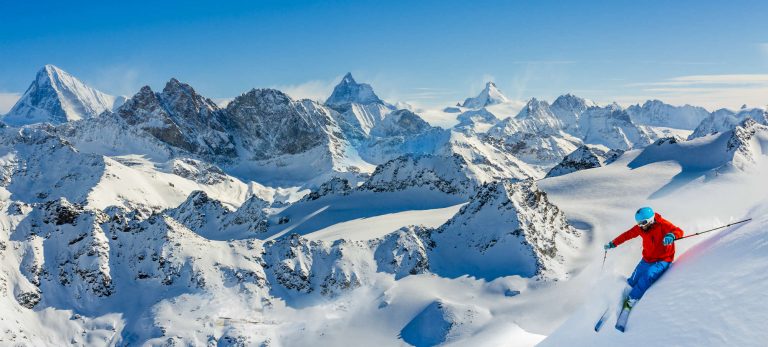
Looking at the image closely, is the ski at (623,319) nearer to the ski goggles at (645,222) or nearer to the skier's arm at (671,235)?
the skier's arm at (671,235)

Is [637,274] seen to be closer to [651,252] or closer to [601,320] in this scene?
[651,252]

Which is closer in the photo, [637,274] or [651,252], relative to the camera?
[637,274]

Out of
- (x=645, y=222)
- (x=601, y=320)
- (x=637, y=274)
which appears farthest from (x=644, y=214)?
(x=601, y=320)

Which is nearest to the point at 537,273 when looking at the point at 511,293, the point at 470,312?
the point at 511,293

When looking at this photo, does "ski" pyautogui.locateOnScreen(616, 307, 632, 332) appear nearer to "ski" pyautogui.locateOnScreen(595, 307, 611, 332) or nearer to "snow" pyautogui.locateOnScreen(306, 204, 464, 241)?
"ski" pyautogui.locateOnScreen(595, 307, 611, 332)

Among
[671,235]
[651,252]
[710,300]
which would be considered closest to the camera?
[710,300]

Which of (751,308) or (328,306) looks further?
(328,306)

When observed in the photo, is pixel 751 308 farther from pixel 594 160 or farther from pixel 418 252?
pixel 594 160
